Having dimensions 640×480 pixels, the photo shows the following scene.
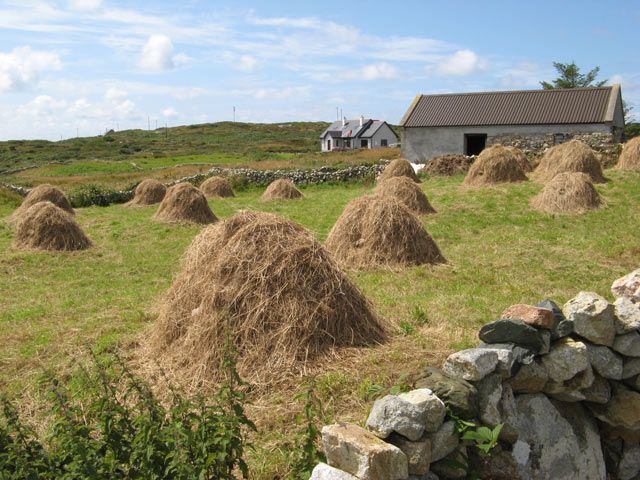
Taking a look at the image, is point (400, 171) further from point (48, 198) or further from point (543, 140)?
point (48, 198)

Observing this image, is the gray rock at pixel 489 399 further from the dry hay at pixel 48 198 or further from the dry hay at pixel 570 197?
the dry hay at pixel 48 198

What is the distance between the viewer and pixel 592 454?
250 inches

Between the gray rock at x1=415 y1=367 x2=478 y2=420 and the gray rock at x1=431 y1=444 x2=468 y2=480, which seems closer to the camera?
the gray rock at x1=431 y1=444 x2=468 y2=480

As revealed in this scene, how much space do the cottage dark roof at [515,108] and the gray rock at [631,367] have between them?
24.9 metres

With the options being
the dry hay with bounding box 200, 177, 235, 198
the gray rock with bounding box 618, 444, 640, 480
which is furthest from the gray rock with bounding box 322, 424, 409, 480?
the dry hay with bounding box 200, 177, 235, 198

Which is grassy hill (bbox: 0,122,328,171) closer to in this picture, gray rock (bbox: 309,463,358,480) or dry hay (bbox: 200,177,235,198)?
dry hay (bbox: 200,177,235,198)

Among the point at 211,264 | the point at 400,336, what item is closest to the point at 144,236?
the point at 211,264

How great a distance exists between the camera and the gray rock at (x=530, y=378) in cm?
556

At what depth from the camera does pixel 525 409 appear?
577 cm

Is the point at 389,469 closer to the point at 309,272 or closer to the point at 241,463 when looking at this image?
the point at 241,463

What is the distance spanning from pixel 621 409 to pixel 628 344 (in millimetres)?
787

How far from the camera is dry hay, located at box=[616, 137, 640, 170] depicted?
2066cm

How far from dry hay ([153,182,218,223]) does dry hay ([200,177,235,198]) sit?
277 inches

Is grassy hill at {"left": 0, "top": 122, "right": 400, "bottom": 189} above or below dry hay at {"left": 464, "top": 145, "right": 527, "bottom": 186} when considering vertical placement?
above
